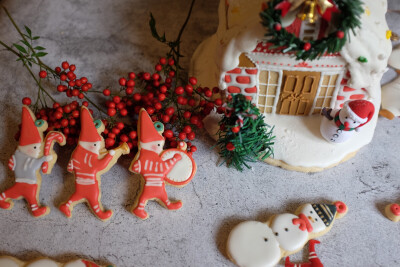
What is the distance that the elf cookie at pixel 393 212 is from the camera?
149 centimetres

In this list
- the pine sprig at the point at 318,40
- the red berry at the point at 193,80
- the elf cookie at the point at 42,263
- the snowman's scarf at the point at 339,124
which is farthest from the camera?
the red berry at the point at 193,80

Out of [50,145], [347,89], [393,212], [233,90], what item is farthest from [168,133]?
[393,212]

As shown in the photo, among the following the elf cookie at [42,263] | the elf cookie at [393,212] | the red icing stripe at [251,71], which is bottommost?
the elf cookie at [42,263]

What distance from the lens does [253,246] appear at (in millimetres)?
1427

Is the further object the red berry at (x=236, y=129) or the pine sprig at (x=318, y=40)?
the red berry at (x=236, y=129)

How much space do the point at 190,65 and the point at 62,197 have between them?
770 mm

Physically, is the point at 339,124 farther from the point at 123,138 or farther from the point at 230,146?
the point at 123,138

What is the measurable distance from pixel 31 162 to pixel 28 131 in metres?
0.11

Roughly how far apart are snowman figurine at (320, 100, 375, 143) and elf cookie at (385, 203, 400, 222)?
0.28 metres

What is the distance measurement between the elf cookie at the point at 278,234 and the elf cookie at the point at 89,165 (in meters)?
0.48

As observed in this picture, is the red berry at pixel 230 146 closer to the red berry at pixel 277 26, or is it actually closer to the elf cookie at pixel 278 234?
the elf cookie at pixel 278 234

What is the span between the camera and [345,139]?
158 cm

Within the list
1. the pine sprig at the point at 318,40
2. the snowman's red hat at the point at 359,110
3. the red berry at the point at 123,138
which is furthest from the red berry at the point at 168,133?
the snowman's red hat at the point at 359,110

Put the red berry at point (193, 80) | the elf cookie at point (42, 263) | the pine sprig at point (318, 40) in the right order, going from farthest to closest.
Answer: the red berry at point (193, 80), the elf cookie at point (42, 263), the pine sprig at point (318, 40)
